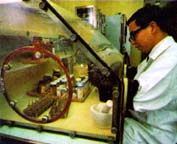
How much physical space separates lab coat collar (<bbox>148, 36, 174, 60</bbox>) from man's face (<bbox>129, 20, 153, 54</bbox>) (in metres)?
0.05

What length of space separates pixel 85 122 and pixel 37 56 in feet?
1.24

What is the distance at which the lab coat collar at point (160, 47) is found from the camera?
3.26 ft

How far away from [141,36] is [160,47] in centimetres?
10

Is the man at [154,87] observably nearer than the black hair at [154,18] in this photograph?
Yes

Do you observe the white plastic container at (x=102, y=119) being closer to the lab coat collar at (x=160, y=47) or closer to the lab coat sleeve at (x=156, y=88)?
the lab coat sleeve at (x=156, y=88)

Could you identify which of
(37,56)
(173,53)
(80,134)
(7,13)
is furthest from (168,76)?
(7,13)

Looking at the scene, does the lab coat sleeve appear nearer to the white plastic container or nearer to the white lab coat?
the white lab coat

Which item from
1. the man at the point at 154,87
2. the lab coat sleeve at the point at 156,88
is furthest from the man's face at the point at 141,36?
the lab coat sleeve at the point at 156,88

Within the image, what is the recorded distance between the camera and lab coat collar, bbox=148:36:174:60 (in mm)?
994

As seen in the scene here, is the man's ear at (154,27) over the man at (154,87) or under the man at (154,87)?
over

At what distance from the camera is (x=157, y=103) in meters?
0.86

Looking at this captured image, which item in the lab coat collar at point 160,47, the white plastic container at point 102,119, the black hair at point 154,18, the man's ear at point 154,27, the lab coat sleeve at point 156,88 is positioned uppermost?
the black hair at point 154,18

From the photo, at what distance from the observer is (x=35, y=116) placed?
0.96 m

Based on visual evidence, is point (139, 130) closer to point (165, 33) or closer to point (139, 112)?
point (139, 112)
